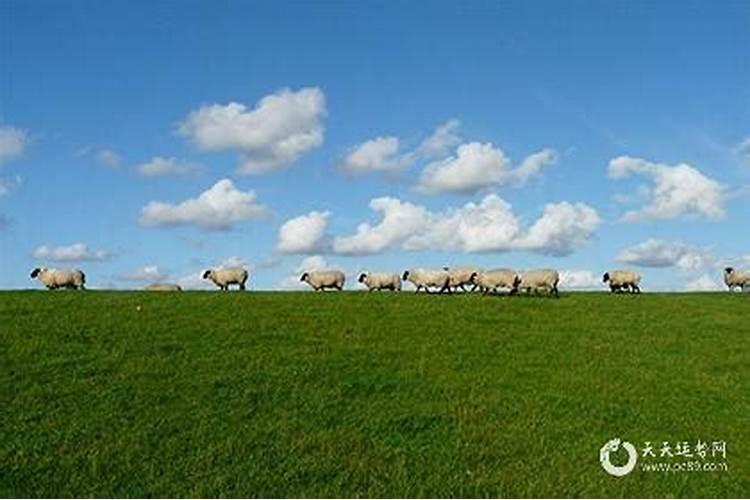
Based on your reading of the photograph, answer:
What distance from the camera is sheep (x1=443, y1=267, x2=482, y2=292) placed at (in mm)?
53656

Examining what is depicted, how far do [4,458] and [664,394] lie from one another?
59.3 ft

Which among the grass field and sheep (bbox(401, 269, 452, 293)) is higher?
sheep (bbox(401, 269, 452, 293))

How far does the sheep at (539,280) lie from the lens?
167ft

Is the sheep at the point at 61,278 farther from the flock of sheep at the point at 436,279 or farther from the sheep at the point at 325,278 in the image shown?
the sheep at the point at 325,278

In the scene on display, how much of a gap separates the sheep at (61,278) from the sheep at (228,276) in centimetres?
743

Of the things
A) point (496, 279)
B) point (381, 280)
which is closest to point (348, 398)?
point (496, 279)

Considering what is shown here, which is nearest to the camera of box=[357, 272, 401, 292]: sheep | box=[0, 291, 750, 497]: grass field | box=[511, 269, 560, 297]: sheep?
box=[0, 291, 750, 497]: grass field

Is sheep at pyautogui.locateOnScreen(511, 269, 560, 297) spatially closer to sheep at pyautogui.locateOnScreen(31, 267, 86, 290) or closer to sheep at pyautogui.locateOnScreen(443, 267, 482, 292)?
sheep at pyautogui.locateOnScreen(443, 267, 482, 292)

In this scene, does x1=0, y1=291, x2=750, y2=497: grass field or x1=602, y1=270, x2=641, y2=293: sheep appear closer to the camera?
x1=0, y1=291, x2=750, y2=497: grass field

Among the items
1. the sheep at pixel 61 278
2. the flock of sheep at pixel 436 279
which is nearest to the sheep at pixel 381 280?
the flock of sheep at pixel 436 279

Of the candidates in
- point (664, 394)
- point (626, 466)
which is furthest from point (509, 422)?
point (664, 394)

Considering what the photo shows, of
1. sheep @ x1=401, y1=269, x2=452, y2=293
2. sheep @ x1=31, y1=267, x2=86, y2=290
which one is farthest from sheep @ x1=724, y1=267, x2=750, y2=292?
sheep @ x1=31, y1=267, x2=86, y2=290

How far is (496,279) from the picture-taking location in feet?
168

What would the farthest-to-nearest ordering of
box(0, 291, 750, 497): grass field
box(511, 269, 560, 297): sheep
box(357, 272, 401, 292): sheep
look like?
box(357, 272, 401, 292): sheep < box(511, 269, 560, 297): sheep < box(0, 291, 750, 497): grass field
